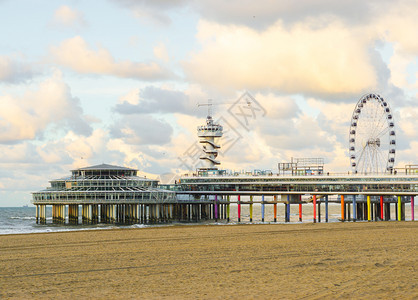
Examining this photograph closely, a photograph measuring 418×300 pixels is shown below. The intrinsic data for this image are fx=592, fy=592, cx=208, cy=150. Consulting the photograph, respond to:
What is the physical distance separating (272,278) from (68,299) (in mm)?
7384

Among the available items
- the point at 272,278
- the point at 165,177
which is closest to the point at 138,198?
the point at 165,177

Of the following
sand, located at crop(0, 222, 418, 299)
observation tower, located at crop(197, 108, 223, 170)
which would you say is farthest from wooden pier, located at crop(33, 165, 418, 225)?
sand, located at crop(0, 222, 418, 299)

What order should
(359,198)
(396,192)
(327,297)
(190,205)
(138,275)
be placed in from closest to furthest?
(327,297), (138,275), (396,192), (359,198), (190,205)

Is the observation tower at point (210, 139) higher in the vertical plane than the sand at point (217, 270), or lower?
higher

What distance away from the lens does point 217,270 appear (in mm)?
23906

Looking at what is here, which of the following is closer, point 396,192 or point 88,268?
point 88,268

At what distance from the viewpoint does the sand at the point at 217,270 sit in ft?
63.2

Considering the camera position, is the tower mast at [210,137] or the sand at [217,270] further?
the tower mast at [210,137]

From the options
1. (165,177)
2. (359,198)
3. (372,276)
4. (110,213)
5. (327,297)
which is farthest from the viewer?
(165,177)

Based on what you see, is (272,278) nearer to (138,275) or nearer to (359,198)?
(138,275)

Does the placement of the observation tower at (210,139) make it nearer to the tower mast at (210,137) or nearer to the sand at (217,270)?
the tower mast at (210,137)

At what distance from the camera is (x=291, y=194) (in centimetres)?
8275

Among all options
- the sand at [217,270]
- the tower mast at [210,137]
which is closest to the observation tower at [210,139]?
the tower mast at [210,137]

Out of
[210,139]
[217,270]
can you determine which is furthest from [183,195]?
[217,270]
